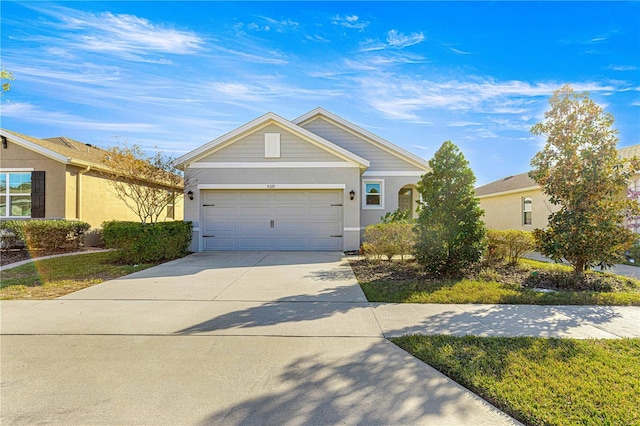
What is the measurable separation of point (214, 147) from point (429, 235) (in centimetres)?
856

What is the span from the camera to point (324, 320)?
15.4 feet

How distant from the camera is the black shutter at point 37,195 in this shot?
12.6m

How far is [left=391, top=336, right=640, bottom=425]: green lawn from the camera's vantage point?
2518 mm

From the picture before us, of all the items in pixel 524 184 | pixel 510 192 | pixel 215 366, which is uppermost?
pixel 524 184

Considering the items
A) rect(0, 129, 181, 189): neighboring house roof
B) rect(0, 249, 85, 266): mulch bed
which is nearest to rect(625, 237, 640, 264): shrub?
rect(0, 129, 181, 189): neighboring house roof

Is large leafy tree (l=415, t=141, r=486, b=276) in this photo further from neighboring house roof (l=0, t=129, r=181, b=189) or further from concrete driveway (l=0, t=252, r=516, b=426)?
neighboring house roof (l=0, t=129, r=181, b=189)

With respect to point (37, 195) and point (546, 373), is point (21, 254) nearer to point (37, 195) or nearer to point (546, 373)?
point (37, 195)

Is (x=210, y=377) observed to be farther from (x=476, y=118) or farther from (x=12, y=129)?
(x=12, y=129)

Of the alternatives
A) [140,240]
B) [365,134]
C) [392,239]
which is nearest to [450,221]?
[392,239]

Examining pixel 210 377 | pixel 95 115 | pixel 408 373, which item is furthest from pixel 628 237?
pixel 95 115

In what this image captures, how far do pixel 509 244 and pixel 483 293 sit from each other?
3.48 metres

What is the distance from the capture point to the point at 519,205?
60.3 feet

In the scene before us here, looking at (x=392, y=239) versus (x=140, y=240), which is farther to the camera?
(x=140, y=240)

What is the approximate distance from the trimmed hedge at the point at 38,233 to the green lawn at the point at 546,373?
506 inches
